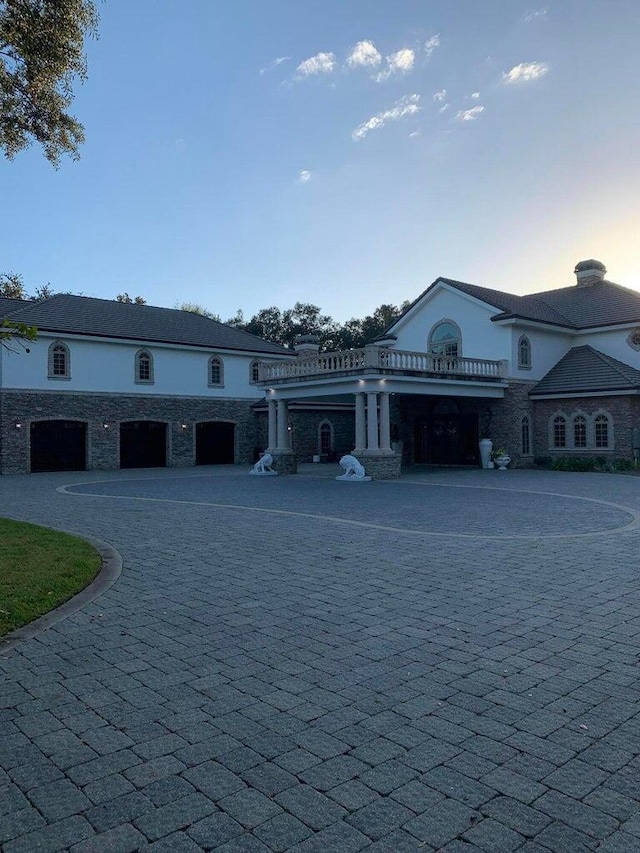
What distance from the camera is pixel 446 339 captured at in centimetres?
3141

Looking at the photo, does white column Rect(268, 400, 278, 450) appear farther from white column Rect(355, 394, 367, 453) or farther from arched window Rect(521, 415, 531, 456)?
arched window Rect(521, 415, 531, 456)

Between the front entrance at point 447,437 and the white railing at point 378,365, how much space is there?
336 centimetres

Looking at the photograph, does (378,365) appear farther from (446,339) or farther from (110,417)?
(110,417)

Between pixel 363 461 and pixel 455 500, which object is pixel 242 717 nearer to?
pixel 455 500

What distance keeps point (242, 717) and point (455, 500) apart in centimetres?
1260

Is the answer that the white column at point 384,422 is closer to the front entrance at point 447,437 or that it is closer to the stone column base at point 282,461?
the stone column base at point 282,461

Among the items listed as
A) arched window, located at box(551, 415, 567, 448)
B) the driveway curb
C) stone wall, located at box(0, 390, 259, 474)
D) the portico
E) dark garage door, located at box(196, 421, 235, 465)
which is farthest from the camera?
dark garage door, located at box(196, 421, 235, 465)

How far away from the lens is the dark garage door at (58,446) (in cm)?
2828

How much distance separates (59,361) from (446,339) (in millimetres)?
18554

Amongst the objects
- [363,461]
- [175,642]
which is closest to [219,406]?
[363,461]

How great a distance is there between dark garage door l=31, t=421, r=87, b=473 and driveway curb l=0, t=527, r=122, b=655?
20513mm

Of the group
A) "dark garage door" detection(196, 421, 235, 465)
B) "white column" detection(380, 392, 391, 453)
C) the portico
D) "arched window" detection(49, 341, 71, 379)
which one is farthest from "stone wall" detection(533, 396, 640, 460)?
"arched window" detection(49, 341, 71, 379)

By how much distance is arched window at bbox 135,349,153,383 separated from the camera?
31453mm

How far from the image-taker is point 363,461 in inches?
902
